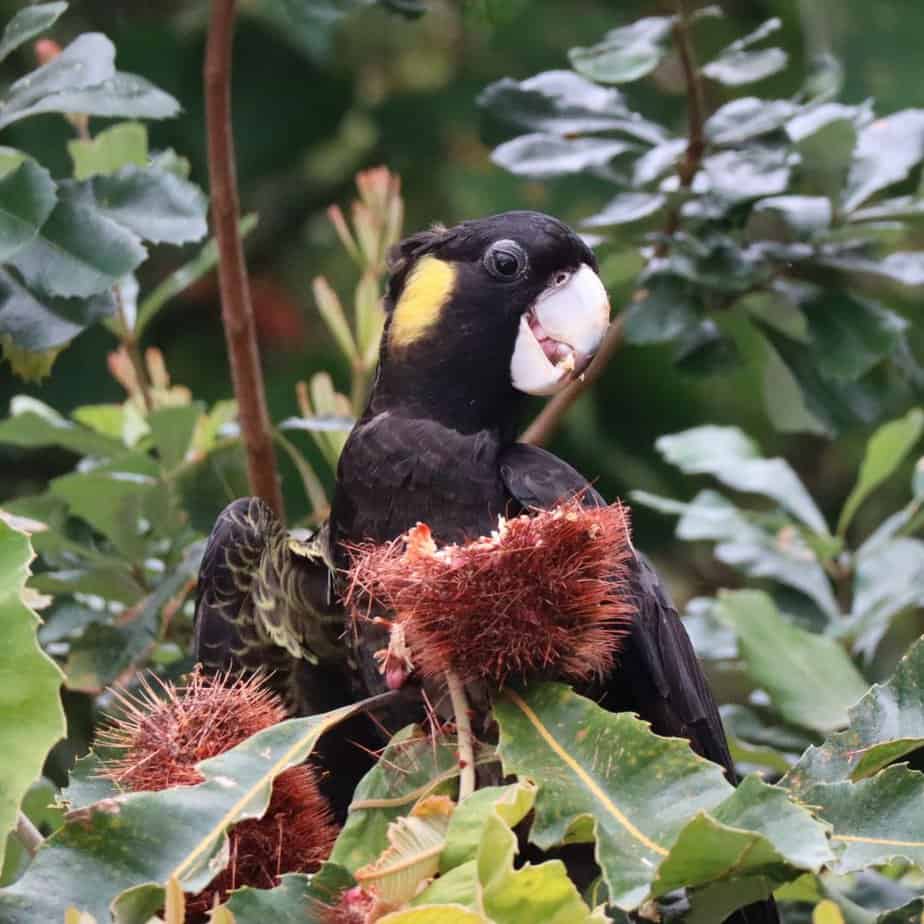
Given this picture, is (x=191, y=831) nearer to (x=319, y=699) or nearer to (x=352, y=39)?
(x=319, y=699)

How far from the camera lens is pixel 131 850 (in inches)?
37.7

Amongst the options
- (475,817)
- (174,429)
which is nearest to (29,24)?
(174,429)

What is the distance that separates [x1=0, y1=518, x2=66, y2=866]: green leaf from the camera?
94 cm

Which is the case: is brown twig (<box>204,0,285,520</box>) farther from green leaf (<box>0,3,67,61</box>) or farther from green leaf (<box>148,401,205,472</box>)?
green leaf (<box>0,3,67,61</box>)

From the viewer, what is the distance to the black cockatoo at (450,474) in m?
1.45

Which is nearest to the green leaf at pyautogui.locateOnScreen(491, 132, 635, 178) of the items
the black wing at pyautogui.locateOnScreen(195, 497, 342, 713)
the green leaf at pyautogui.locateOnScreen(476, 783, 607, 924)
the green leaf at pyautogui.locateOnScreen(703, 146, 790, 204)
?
the green leaf at pyautogui.locateOnScreen(703, 146, 790, 204)

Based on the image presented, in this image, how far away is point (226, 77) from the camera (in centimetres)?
174

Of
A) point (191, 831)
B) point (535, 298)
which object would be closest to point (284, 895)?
point (191, 831)

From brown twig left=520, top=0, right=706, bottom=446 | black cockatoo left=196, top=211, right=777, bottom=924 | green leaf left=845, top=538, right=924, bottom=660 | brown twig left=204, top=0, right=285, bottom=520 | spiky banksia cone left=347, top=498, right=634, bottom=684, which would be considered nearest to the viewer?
spiky banksia cone left=347, top=498, right=634, bottom=684

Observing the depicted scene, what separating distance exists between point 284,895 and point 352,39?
101 inches

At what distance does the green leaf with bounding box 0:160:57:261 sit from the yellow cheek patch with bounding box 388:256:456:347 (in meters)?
0.42

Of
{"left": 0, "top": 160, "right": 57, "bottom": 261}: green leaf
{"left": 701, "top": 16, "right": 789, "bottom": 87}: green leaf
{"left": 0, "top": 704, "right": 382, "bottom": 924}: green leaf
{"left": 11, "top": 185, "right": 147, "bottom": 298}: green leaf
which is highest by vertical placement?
{"left": 0, "top": 160, "right": 57, "bottom": 261}: green leaf

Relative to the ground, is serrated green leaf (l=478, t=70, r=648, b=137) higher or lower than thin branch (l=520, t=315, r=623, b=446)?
higher

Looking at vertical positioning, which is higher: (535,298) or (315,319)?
(535,298)
